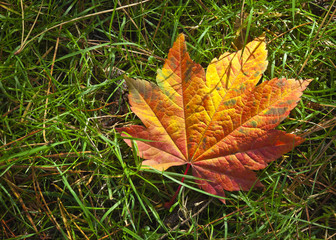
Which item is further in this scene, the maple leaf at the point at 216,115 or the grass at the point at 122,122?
the grass at the point at 122,122

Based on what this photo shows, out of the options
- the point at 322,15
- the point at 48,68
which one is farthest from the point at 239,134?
the point at 48,68

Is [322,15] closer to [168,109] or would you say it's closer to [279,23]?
[279,23]

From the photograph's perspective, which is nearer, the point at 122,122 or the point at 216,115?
the point at 216,115

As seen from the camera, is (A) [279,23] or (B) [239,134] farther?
(A) [279,23]

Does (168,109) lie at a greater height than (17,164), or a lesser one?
greater

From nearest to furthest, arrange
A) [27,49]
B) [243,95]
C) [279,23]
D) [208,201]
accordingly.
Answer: [243,95], [208,201], [27,49], [279,23]
